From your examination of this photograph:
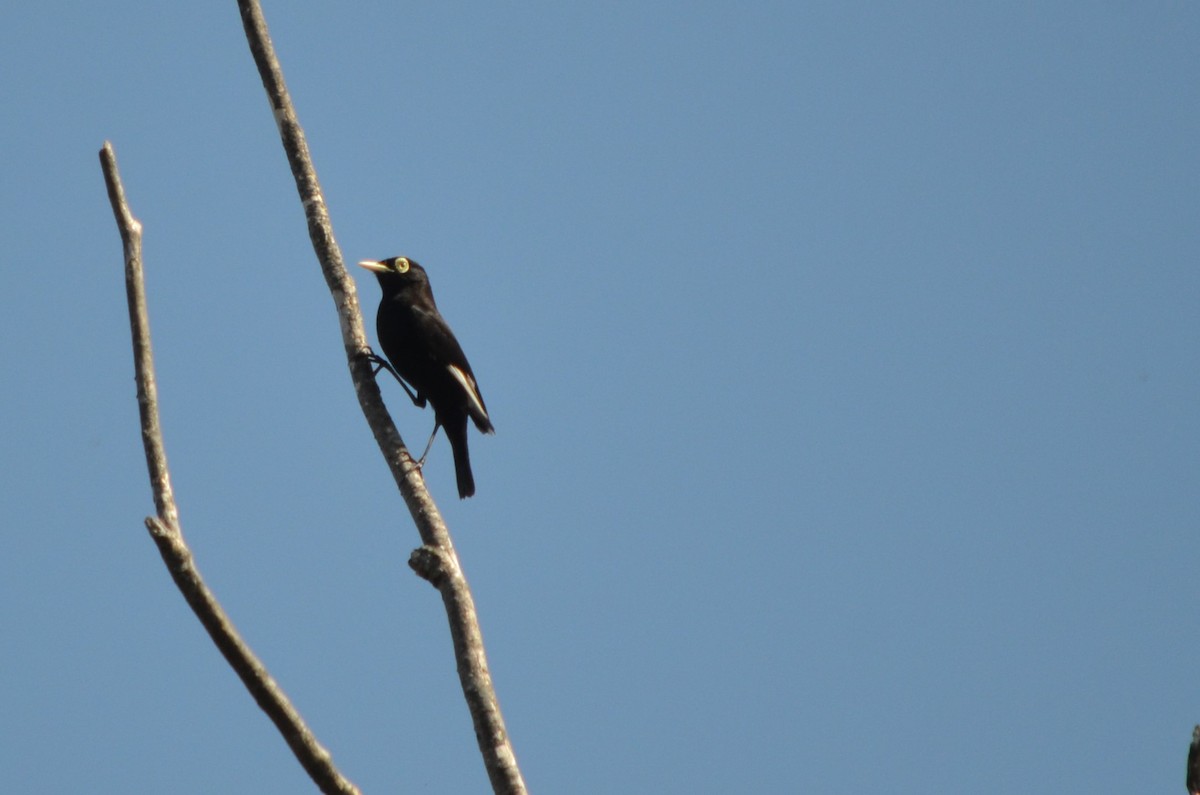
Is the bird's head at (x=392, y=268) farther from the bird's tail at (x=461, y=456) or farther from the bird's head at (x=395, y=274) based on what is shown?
the bird's tail at (x=461, y=456)

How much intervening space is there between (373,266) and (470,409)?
4.00ft

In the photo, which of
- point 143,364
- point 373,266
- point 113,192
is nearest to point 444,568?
point 143,364

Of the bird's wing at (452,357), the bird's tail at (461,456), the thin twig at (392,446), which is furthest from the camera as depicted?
the bird's tail at (461,456)

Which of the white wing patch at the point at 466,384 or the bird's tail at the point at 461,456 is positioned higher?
the white wing patch at the point at 466,384

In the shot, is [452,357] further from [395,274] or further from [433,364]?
[395,274]

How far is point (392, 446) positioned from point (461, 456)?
3525 mm

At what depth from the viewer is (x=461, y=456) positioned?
754 centimetres

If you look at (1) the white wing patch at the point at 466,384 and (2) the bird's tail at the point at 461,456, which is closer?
(1) the white wing patch at the point at 466,384

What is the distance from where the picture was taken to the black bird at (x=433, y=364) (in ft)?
23.5

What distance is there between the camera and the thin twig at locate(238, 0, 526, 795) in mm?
2885

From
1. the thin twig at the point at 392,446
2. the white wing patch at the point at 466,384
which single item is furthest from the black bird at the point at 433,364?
the thin twig at the point at 392,446

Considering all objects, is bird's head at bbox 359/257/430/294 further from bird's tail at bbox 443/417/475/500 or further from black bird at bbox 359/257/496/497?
bird's tail at bbox 443/417/475/500

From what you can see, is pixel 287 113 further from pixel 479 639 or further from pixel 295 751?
pixel 295 751

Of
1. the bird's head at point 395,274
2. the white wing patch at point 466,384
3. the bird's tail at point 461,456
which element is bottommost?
the bird's tail at point 461,456
